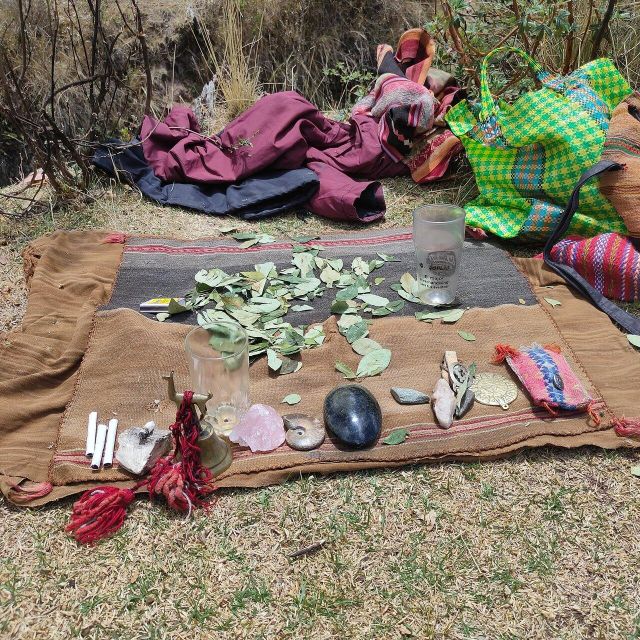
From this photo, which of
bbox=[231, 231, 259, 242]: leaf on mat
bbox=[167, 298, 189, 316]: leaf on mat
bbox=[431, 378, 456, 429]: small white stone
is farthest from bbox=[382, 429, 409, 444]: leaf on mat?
bbox=[231, 231, 259, 242]: leaf on mat

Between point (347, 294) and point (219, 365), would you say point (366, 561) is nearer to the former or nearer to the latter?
point (219, 365)

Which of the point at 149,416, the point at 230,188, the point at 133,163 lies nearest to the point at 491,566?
the point at 149,416

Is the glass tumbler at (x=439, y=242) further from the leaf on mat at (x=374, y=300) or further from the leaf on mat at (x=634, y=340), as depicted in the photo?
the leaf on mat at (x=634, y=340)

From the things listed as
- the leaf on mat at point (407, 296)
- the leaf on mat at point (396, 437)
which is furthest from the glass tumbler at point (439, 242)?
the leaf on mat at point (396, 437)

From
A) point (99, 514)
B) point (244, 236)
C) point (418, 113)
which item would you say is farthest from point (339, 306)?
point (418, 113)

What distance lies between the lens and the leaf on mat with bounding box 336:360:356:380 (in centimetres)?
261

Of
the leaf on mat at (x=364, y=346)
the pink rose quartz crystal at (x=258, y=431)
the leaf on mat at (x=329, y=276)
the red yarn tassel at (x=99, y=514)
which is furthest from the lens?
the leaf on mat at (x=329, y=276)

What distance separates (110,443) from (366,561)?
99 centimetres

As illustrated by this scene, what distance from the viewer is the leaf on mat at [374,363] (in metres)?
2.62

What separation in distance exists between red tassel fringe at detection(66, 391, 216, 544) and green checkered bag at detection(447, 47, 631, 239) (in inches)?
89.2

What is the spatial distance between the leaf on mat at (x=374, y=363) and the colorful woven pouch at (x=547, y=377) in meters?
0.46

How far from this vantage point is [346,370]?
103 inches

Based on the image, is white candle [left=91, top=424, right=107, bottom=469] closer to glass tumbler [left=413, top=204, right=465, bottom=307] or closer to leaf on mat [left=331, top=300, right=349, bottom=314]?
leaf on mat [left=331, top=300, right=349, bottom=314]

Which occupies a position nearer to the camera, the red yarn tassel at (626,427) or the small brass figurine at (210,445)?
the small brass figurine at (210,445)
